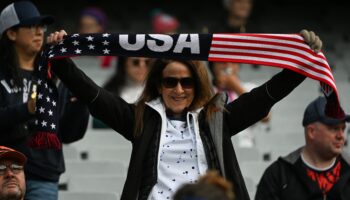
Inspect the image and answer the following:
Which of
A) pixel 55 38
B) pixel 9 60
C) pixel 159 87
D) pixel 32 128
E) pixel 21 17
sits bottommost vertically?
pixel 32 128

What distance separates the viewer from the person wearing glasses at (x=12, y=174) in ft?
18.0

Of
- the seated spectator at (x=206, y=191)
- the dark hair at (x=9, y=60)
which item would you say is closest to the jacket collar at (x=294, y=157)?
the dark hair at (x=9, y=60)

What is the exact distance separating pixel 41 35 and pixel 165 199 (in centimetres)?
178

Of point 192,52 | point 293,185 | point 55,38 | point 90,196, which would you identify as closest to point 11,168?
point 55,38

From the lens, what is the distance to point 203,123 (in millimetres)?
5301

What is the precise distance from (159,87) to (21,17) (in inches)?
54.6

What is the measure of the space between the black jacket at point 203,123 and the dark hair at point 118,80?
119 inches

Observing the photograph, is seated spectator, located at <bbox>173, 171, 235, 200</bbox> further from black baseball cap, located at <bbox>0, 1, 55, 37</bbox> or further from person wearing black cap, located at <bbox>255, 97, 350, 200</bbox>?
black baseball cap, located at <bbox>0, 1, 55, 37</bbox>

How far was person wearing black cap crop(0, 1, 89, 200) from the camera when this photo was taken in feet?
19.9

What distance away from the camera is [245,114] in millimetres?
5242

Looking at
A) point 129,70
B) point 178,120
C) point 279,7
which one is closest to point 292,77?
point 178,120

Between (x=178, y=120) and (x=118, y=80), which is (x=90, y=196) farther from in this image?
(x=118, y=80)

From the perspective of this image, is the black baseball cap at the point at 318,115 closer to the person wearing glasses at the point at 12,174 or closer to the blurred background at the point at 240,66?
the blurred background at the point at 240,66

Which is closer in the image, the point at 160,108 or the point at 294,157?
the point at 160,108
